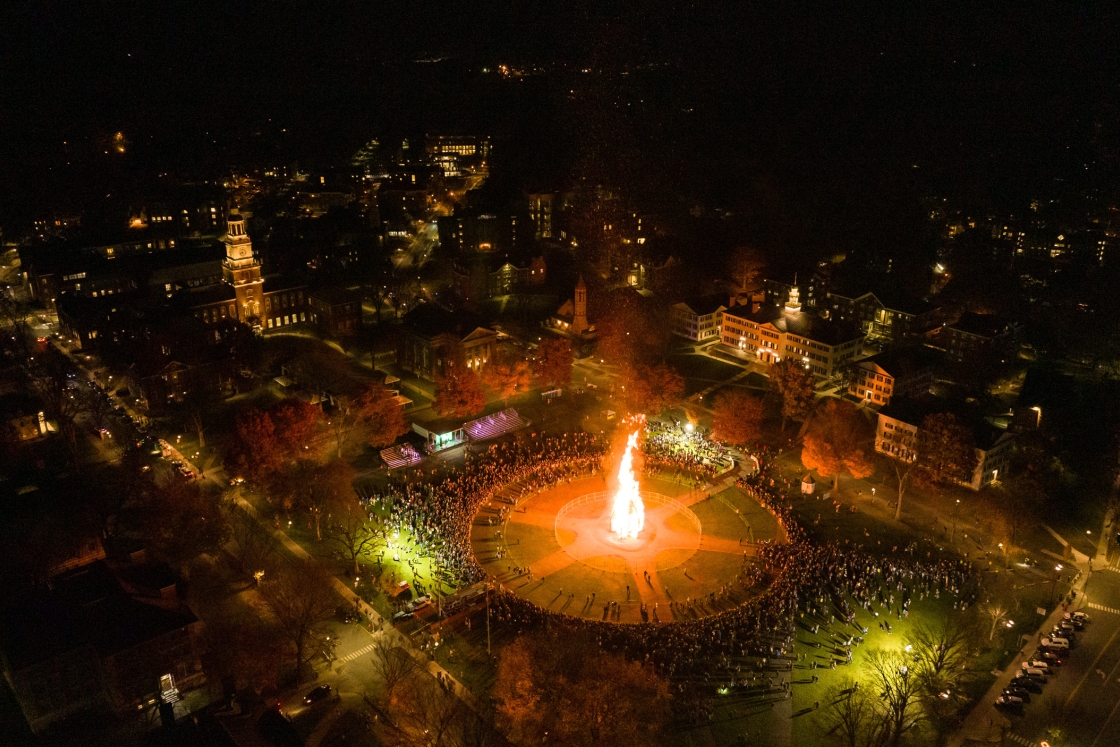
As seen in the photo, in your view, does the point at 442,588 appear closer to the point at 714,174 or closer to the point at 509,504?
the point at 509,504

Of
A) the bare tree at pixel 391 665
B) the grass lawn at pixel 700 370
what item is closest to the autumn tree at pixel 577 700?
the bare tree at pixel 391 665

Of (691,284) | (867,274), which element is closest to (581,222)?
(691,284)

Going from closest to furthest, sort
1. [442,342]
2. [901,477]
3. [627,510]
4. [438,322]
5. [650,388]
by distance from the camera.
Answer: [627,510] < [901,477] < [650,388] < [442,342] < [438,322]

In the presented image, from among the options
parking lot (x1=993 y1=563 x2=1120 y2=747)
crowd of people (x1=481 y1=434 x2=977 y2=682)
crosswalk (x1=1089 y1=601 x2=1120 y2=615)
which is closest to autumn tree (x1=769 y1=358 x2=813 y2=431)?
crowd of people (x1=481 y1=434 x2=977 y2=682)

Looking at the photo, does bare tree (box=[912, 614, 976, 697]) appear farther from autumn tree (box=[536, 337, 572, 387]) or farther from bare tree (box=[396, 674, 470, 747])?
autumn tree (box=[536, 337, 572, 387])

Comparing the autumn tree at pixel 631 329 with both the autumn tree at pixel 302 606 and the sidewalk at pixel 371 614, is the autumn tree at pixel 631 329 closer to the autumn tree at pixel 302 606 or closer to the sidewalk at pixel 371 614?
the sidewalk at pixel 371 614

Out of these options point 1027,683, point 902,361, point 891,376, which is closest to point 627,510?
point 1027,683

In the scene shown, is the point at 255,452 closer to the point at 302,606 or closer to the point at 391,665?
the point at 302,606
